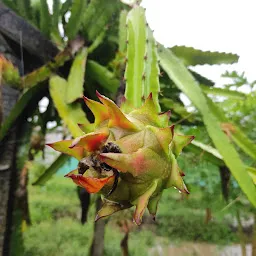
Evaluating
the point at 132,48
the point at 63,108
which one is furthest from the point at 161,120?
the point at 63,108

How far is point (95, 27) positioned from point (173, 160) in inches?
38.9

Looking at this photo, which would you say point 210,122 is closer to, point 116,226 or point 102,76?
point 102,76

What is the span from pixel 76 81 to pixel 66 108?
7 cm

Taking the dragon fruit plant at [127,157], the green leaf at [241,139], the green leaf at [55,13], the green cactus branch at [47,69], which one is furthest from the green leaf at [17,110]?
the dragon fruit plant at [127,157]

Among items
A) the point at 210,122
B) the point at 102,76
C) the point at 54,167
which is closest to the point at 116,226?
the point at 54,167

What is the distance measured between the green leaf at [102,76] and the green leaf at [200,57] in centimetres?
20

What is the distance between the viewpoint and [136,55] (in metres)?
0.82

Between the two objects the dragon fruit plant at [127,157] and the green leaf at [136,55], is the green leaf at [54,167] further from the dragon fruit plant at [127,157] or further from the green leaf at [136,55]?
the dragon fruit plant at [127,157]

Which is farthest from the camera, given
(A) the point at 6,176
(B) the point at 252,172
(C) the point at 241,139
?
(A) the point at 6,176

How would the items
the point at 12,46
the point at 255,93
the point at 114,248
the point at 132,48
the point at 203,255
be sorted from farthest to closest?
the point at 203,255
the point at 114,248
the point at 255,93
the point at 12,46
the point at 132,48

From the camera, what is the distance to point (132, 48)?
2.71 feet

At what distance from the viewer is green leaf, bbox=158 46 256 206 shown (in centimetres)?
73

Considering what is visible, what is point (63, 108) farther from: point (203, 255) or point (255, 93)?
point (203, 255)

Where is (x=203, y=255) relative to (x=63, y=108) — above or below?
below
